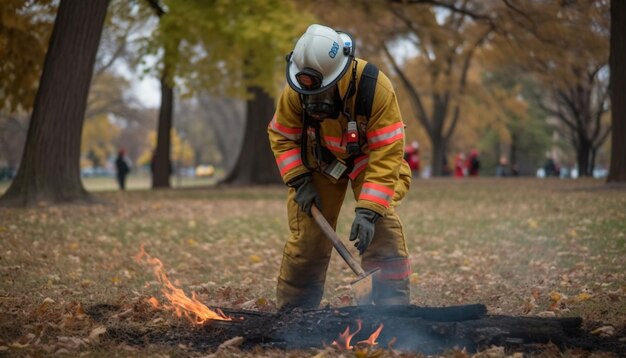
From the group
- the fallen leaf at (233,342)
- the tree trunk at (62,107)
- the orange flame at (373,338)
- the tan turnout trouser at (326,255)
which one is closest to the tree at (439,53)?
the tree trunk at (62,107)

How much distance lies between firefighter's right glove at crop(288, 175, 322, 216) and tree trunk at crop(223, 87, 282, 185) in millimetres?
18036

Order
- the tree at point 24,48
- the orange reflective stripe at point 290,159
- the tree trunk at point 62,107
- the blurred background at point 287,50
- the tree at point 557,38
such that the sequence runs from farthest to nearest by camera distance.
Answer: the tree at point 557,38 < the blurred background at point 287,50 < the tree at point 24,48 < the tree trunk at point 62,107 < the orange reflective stripe at point 290,159

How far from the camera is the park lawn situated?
223 inches

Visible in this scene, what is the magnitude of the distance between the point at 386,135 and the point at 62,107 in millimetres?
9767

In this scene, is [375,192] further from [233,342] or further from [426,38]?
[426,38]

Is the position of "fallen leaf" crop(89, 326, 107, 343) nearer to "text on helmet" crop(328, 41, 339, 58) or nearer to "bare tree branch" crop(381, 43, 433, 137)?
"text on helmet" crop(328, 41, 339, 58)

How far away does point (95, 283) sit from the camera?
7395 mm

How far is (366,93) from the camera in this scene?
514 centimetres

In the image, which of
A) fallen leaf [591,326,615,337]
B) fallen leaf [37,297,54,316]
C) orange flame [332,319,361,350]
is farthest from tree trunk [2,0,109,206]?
fallen leaf [591,326,615,337]

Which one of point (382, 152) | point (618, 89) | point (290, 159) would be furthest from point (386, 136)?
point (618, 89)

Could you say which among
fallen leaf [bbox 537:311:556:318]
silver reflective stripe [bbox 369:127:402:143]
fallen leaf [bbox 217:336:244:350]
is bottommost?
fallen leaf [bbox 217:336:244:350]

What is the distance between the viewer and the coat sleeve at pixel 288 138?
5426mm

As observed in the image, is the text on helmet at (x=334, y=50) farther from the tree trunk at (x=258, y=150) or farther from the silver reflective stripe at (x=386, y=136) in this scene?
the tree trunk at (x=258, y=150)

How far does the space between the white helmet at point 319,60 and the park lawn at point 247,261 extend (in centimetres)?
181
